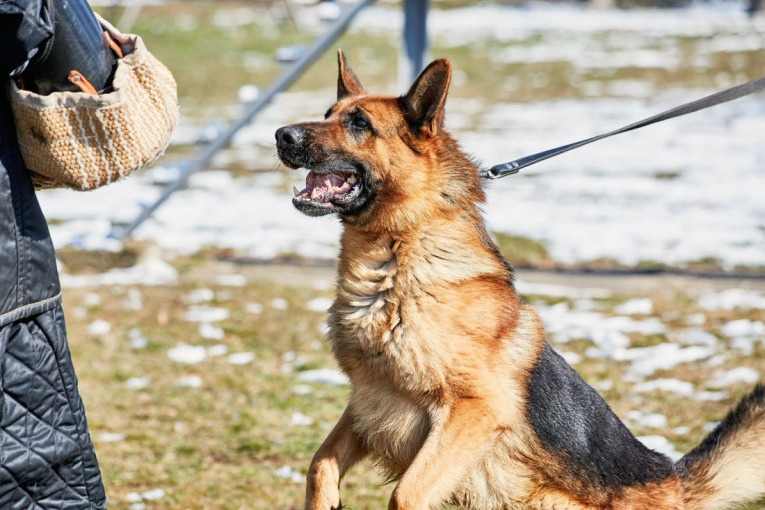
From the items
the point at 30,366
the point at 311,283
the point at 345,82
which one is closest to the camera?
the point at 30,366

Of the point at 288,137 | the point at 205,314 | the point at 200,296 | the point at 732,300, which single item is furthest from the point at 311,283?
the point at 288,137

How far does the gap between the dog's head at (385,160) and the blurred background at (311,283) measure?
0.28 metres

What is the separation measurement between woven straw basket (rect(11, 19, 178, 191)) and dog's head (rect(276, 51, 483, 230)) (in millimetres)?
861

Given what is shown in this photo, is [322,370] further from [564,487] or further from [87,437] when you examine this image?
[87,437]

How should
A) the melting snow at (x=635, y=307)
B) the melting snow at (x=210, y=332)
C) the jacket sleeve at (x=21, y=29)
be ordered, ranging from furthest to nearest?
the melting snow at (x=635, y=307)
the melting snow at (x=210, y=332)
the jacket sleeve at (x=21, y=29)

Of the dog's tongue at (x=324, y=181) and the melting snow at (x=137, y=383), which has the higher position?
the dog's tongue at (x=324, y=181)

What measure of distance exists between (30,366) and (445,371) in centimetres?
139

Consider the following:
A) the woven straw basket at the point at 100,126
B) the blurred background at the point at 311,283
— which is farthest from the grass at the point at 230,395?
the woven straw basket at the point at 100,126

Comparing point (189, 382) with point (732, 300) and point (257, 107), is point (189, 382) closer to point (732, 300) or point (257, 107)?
point (257, 107)

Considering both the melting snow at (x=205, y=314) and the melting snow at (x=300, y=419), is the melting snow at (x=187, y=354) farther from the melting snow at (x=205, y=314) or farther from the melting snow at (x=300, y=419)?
the melting snow at (x=300, y=419)

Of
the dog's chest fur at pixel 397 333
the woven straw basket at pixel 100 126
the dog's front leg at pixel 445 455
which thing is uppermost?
the woven straw basket at pixel 100 126

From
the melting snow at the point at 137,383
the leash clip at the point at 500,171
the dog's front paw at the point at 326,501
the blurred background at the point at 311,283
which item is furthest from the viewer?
the melting snow at the point at 137,383

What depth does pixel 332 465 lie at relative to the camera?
10.7ft

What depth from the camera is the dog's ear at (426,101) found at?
346 centimetres
